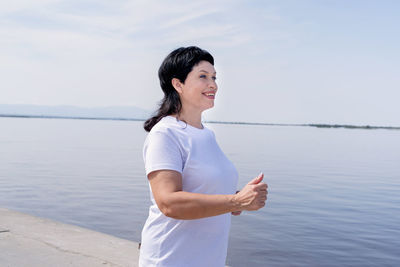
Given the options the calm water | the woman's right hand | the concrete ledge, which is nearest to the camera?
the woman's right hand

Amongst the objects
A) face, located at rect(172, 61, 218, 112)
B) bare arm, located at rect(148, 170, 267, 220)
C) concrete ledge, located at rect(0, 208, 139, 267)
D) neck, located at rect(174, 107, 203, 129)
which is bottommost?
concrete ledge, located at rect(0, 208, 139, 267)

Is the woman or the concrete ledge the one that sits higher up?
the woman

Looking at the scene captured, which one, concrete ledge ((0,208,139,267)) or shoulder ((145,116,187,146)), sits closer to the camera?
shoulder ((145,116,187,146))

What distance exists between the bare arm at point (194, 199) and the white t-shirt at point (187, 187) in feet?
0.15

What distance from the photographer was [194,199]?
1651mm

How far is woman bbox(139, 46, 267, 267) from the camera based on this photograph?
5.46 feet

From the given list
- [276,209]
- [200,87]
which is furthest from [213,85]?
[276,209]

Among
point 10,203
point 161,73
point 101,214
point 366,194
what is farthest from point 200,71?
point 366,194

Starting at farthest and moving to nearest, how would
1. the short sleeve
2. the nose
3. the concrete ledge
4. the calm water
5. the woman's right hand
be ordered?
the calm water → the concrete ledge → the nose → the short sleeve → the woman's right hand

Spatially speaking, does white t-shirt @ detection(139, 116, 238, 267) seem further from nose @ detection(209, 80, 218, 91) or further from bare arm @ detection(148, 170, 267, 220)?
nose @ detection(209, 80, 218, 91)

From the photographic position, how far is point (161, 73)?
2029mm

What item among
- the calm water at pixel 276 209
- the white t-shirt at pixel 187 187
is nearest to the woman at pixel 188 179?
the white t-shirt at pixel 187 187

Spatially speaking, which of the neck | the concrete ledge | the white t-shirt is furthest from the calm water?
the concrete ledge

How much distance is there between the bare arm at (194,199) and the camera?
161 cm
